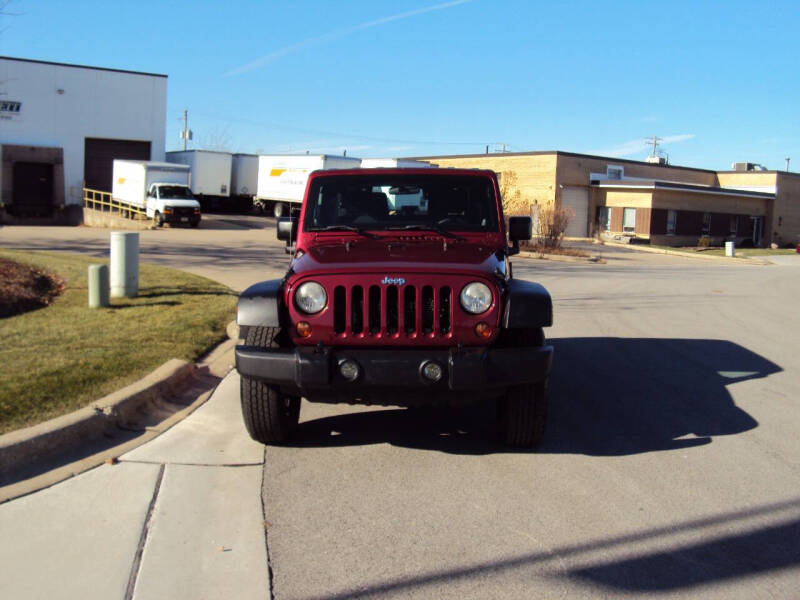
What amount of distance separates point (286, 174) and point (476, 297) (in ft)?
130

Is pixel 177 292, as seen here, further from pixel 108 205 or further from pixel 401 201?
pixel 108 205

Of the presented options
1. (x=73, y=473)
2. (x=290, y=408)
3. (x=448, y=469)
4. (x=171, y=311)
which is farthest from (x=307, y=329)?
(x=171, y=311)

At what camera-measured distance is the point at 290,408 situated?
5.80m

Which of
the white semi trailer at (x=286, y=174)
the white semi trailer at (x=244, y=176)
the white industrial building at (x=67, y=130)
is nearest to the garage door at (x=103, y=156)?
the white industrial building at (x=67, y=130)

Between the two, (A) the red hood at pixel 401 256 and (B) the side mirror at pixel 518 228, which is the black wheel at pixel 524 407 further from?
(B) the side mirror at pixel 518 228

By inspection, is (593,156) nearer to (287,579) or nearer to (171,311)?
(171,311)

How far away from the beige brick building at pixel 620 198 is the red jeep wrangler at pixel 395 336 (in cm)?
3822

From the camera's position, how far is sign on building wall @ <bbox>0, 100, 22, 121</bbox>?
4288 centimetres

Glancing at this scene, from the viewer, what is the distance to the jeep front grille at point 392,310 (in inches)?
198

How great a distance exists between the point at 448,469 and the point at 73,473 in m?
2.36

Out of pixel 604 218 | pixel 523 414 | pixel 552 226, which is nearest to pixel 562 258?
pixel 552 226

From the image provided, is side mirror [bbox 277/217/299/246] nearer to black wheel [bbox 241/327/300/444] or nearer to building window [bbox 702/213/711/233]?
black wheel [bbox 241/327/300/444]

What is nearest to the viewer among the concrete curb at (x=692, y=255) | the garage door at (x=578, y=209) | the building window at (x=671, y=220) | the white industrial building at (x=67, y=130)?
the concrete curb at (x=692, y=255)

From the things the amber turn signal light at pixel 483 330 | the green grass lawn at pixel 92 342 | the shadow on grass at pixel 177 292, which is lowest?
the green grass lawn at pixel 92 342
